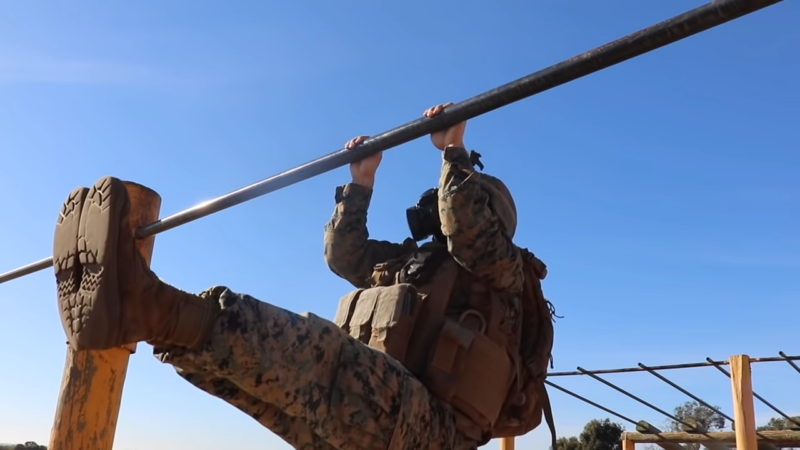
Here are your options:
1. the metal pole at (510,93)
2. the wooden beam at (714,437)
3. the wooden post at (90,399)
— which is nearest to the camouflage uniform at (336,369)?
the metal pole at (510,93)

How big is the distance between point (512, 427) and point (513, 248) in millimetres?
930

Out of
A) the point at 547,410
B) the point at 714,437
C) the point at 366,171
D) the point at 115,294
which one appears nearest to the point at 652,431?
the point at 714,437

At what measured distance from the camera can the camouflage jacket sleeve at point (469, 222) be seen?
347 cm

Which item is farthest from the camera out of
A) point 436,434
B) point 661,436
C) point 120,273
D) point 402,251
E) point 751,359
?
point 661,436

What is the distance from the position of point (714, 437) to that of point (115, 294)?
7218 millimetres

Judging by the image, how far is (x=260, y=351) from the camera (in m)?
2.87

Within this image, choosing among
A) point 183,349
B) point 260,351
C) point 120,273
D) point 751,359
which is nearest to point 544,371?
point 260,351

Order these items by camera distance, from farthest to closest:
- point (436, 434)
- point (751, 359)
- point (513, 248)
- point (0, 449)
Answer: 1. point (0, 449)
2. point (751, 359)
3. point (513, 248)
4. point (436, 434)

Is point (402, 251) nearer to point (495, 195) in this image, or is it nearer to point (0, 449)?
point (495, 195)

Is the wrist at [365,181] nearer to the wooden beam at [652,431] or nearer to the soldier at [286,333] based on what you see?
the soldier at [286,333]

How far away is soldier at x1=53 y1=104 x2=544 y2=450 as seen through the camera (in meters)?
2.71

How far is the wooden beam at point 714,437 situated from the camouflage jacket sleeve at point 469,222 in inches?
178

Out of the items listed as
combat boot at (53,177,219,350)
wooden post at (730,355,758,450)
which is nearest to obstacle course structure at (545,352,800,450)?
wooden post at (730,355,758,450)

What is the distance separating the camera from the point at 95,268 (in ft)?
8.91
